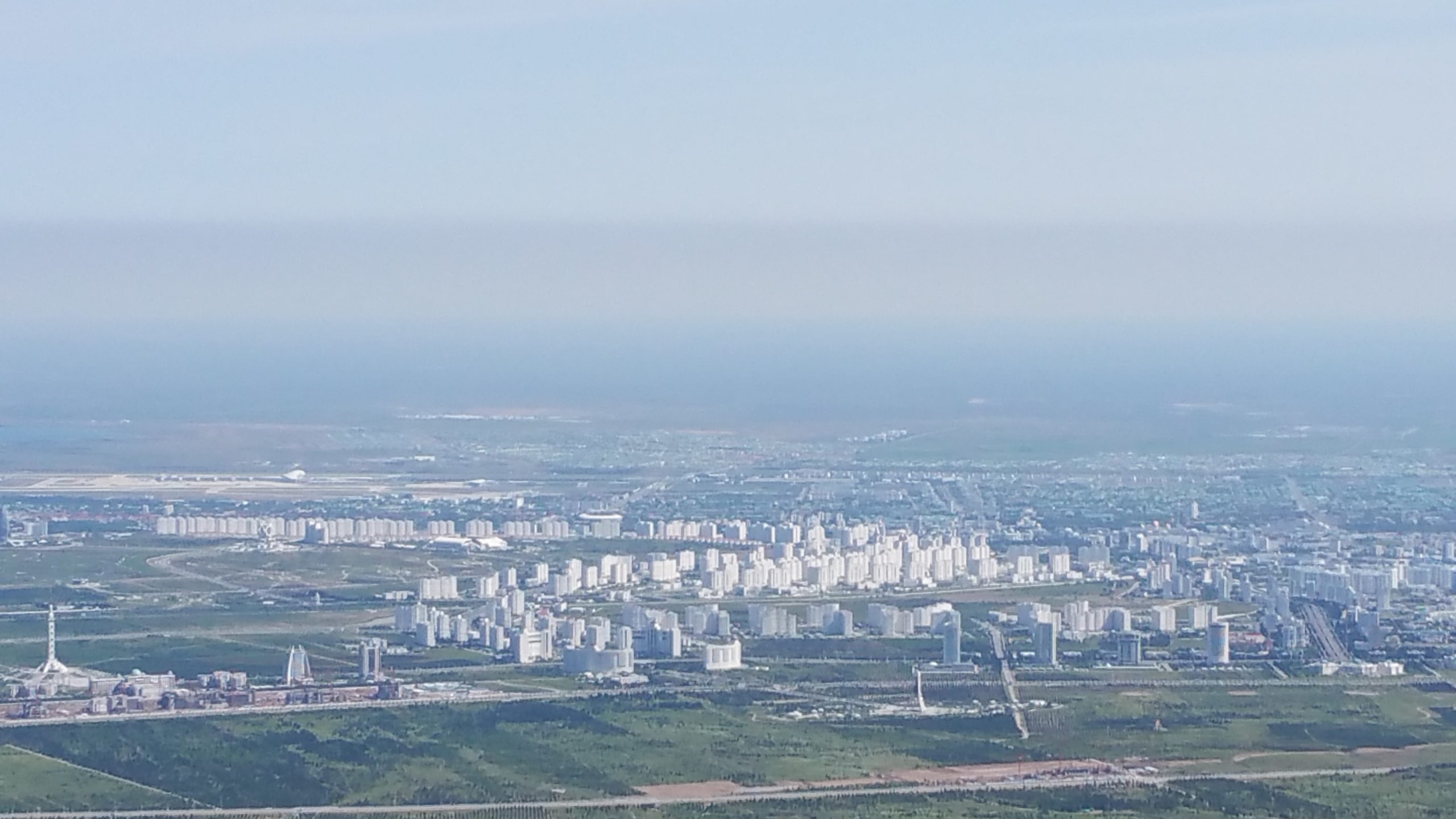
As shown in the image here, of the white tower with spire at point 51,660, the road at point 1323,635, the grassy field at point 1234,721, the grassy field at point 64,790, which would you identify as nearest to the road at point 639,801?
the grassy field at point 64,790

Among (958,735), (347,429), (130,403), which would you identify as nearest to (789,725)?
(958,735)

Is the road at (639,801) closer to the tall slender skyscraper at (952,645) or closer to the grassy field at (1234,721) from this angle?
the grassy field at (1234,721)

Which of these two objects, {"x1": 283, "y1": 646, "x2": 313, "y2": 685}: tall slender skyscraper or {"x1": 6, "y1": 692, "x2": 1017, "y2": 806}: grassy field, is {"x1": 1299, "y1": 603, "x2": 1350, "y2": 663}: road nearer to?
{"x1": 6, "y1": 692, "x2": 1017, "y2": 806}: grassy field

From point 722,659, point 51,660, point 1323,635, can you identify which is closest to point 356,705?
point 51,660

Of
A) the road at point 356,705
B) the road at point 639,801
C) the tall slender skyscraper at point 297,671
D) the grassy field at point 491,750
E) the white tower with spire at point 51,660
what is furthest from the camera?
the white tower with spire at point 51,660

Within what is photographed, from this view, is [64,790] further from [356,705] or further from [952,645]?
[952,645]

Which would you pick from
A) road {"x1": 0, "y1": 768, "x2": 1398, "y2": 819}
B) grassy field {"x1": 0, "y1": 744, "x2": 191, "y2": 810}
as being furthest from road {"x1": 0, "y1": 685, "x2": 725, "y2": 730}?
road {"x1": 0, "y1": 768, "x2": 1398, "y2": 819}
